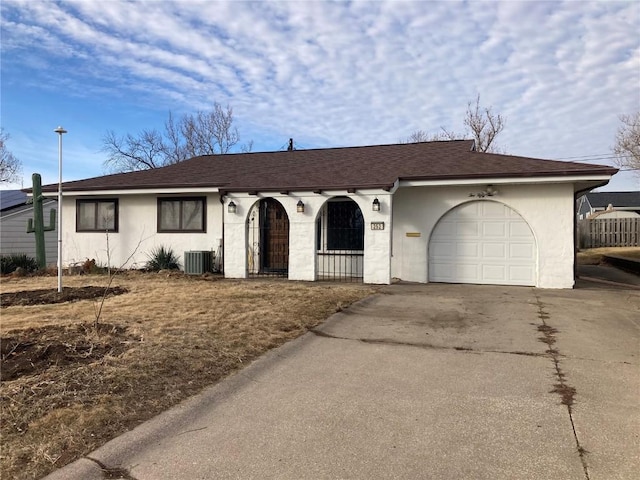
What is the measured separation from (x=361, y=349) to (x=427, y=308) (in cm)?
317

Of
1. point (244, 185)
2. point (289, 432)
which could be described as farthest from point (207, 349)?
point (244, 185)

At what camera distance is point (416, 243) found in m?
12.8

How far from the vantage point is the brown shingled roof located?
38.0 feet

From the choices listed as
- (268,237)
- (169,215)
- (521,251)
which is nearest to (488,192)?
(521,251)

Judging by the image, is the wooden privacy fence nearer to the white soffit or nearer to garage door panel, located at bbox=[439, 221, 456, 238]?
the white soffit

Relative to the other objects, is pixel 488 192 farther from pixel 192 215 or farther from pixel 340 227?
pixel 192 215

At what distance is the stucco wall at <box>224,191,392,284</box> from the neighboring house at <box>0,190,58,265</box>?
35.3ft

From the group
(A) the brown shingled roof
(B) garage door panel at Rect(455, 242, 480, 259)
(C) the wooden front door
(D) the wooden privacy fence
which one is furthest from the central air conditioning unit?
(D) the wooden privacy fence

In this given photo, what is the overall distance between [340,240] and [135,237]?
6.86 m

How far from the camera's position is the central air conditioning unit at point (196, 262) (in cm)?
1377

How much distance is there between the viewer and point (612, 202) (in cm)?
4541

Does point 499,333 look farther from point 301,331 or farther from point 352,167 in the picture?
point 352,167

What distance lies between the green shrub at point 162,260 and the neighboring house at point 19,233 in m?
7.50

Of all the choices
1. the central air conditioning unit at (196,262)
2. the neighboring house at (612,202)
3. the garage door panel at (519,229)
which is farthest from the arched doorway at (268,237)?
the neighboring house at (612,202)
